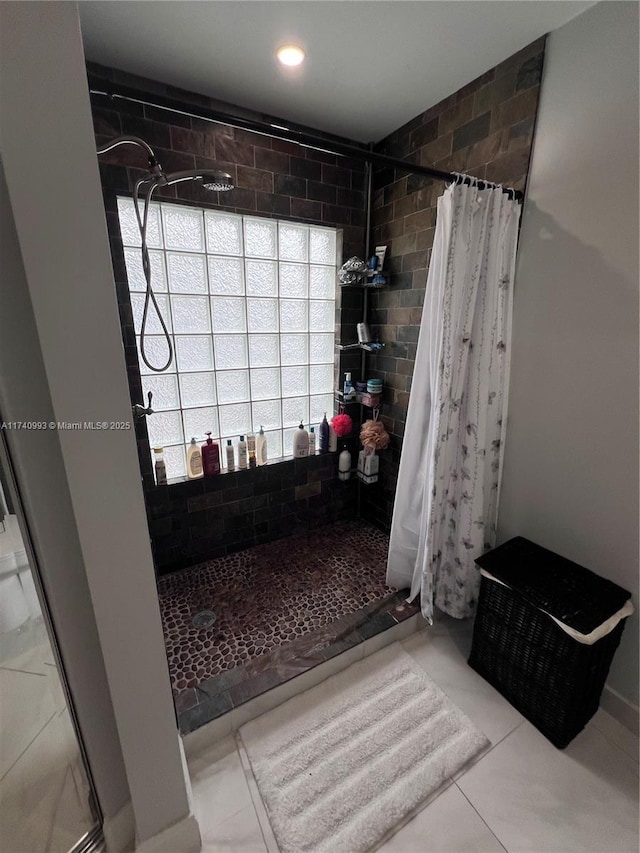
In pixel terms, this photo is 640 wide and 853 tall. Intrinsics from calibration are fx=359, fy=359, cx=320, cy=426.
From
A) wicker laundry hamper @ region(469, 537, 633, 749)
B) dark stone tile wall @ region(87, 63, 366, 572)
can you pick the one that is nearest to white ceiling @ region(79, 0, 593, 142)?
dark stone tile wall @ region(87, 63, 366, 572)

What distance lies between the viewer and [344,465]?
2.46 meters

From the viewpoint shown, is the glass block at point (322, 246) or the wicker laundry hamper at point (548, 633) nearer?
the wicker laundry hamper at point (548, 633)

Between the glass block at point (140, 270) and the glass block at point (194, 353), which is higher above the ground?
the glass block at point (140, 270)

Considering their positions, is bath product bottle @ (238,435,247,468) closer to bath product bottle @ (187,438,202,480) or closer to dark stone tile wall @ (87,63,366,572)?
dark stone tile wall @ (87,63,366,572)

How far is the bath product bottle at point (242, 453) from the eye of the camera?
2184 mm

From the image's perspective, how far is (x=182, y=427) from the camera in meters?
2.09

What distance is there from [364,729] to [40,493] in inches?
56.7

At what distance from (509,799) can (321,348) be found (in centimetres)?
→ 223

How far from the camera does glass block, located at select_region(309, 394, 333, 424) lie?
2452 mm

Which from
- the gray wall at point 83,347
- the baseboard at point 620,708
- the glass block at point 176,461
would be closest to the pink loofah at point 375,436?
the glass block at point 176,461

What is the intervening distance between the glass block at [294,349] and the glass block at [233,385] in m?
0.27

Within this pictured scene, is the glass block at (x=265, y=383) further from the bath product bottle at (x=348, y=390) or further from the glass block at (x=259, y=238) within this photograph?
the glass block at (x=259, y=238)

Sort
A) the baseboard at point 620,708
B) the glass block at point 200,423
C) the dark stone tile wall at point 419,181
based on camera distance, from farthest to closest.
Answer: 1. the glass block at point 200,423
2. the dark stone tile wall at point 419,181
3. the baseboard at point 620,708

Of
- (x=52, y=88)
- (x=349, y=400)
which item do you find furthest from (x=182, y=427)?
(x=52, y=88)
